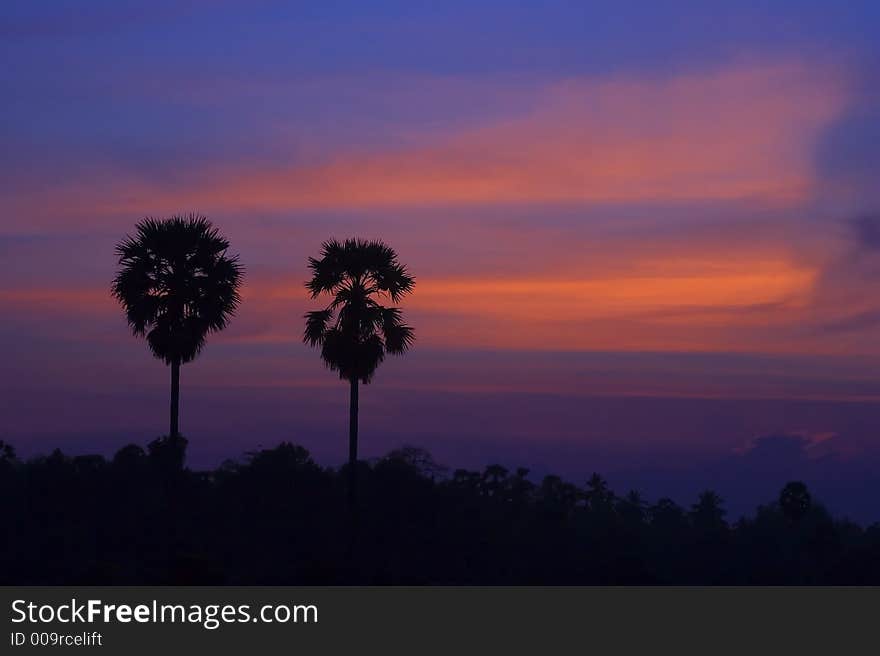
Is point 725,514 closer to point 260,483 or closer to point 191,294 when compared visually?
point 260,483

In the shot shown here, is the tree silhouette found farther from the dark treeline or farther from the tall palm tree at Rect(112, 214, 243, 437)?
the tall palm tree at Rect(112, 214, 243, 437)

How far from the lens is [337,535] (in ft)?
155

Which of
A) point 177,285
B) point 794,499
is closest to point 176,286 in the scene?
point 177,285

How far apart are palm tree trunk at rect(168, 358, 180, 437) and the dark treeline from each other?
0.67m

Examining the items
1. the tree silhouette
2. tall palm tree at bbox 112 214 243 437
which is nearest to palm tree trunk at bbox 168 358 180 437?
tall palm tree at bbox 112 214 243 437

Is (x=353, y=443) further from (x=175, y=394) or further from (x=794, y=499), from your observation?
(x=794, y=499)

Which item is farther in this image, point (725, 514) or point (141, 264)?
point (725, 514)

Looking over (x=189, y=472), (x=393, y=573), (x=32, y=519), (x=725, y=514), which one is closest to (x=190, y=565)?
(x=393, y=573)

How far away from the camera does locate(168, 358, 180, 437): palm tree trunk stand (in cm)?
4584

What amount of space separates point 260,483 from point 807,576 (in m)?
24.3

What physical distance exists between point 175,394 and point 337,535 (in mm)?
8232

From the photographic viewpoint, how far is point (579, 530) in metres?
55.8

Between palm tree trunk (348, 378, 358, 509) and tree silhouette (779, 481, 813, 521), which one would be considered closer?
palm tree trunk (348, 378, 358, 509)
